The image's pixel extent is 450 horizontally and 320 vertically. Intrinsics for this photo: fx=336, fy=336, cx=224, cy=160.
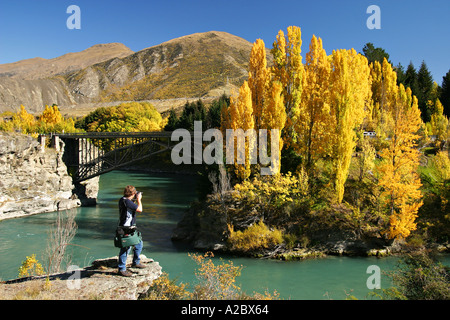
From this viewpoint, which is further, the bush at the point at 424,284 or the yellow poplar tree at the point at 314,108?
the yellow poplar tree at the point at 314,108

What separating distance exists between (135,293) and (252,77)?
71.4 feet

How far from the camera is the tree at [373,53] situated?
50938 millimetres

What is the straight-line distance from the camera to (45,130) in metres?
52.4

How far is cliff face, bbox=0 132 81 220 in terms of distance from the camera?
32688mm

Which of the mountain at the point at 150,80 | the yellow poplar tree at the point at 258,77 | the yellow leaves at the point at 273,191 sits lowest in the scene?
the yellow leaves at the point at 273,191

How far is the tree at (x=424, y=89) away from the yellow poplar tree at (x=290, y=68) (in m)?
28.4

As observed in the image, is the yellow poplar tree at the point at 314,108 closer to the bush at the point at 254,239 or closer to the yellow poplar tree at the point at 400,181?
the yellow poplar tree at the point at 400,181

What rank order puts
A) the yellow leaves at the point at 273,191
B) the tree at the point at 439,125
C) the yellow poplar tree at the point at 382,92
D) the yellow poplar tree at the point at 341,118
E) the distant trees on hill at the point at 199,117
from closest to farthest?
the yellow poplar tree at the point at 341,118 < the yellow leaves at the point at 273,191 < the tree at the point at 439,125 < the yellow poplar tree at the point at 382,92 < the distant trees on hill at the point at 199,117

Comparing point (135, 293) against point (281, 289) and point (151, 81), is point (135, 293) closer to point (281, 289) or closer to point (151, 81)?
point (281, 289)

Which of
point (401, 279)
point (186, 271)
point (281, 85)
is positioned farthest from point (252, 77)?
point (401, 279)

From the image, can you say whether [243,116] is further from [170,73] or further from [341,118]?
[170,73]

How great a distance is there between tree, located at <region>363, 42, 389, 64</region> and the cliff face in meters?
46.1
